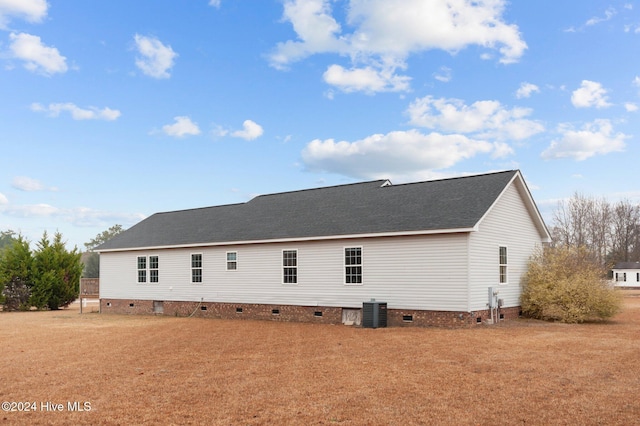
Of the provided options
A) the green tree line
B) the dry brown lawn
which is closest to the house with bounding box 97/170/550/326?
the dry brown lawn

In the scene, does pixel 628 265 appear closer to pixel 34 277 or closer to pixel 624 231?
pixel 624 231

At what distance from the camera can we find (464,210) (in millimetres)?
18922

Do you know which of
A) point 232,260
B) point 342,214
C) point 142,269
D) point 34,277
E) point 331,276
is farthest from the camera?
point 34,277

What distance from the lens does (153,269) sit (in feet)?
90.6

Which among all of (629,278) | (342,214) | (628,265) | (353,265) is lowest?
(629,278)

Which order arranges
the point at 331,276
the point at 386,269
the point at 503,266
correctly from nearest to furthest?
1. the point at 386,269
2. the point at 503,266
3. the point at 331,276

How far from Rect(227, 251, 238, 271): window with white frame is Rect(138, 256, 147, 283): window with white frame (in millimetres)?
5804

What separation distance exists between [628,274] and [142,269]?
6104 cm

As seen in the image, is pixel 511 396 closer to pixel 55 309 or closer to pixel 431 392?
pixel 431 392

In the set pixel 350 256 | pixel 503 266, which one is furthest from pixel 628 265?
pixel 350 256

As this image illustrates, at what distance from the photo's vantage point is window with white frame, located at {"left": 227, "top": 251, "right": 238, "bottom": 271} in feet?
80.0

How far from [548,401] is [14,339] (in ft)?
52.8

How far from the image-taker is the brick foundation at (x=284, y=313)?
60.5 ft

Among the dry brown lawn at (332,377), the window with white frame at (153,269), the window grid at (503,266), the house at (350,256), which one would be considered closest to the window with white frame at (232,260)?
the house at (350,256)
